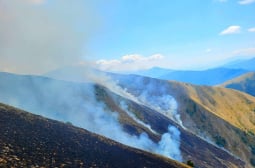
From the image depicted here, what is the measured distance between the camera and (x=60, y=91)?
11756cm

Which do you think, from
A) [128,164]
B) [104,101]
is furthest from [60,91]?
[128,164]

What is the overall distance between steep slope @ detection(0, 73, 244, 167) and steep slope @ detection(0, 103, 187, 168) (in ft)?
129

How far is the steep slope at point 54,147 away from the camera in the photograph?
129ft

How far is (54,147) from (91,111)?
6481 centimetres

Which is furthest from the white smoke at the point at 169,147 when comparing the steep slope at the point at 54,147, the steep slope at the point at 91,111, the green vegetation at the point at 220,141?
the green vegetation at the point at 220,141

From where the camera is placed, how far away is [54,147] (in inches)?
1807

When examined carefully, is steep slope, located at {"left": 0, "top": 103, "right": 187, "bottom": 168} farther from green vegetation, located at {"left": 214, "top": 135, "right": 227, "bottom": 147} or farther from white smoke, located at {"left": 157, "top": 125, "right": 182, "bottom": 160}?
green vegetation, located at {"left": 214, "top": 135, "right": 227, "bottom": 147}

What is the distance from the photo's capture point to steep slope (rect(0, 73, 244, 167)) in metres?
101

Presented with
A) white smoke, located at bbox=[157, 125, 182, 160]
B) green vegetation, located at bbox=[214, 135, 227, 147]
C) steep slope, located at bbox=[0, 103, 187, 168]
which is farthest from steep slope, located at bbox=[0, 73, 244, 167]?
green vegetation, located at bbox=[214, 135, 227, 147]

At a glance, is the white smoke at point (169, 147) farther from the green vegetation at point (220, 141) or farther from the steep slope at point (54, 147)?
the green vegetation at point (220, 141)

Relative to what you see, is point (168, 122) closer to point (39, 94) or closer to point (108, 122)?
point (108, 122)

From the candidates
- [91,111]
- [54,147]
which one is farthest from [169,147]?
[54,147]

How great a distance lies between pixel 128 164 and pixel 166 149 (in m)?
57.7

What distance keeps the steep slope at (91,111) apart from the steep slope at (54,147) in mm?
39348
